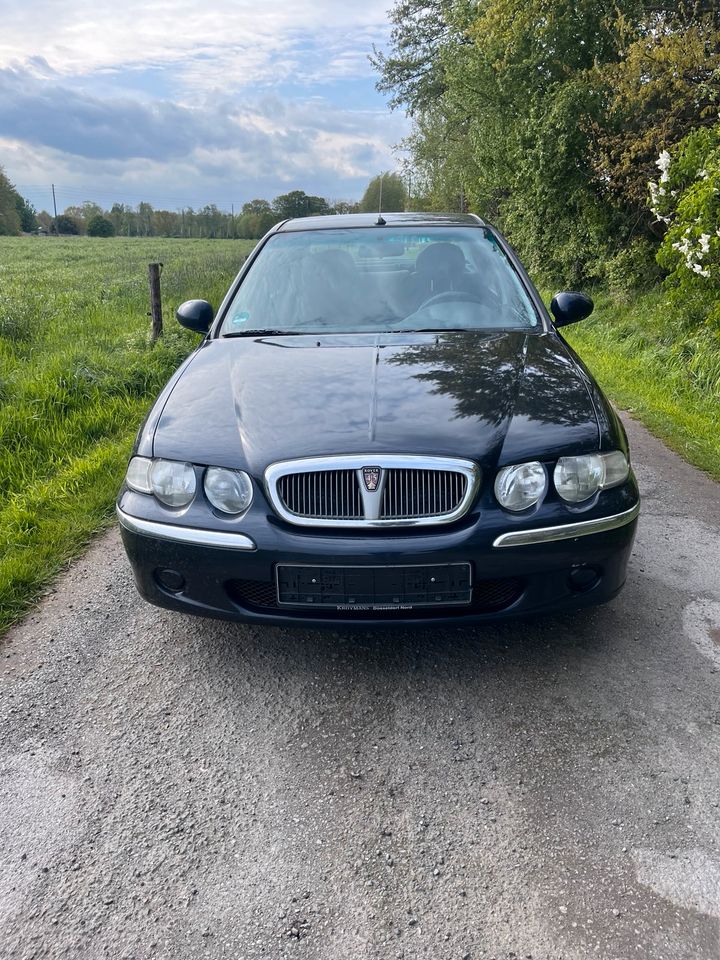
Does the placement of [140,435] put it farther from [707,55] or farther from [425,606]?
[707,55]

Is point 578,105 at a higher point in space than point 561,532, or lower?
higher

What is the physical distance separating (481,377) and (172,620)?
1.62 metres

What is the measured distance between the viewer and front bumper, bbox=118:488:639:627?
240 centimetres

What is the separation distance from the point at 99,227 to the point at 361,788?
328 ft

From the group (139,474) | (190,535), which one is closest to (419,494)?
(190,535)

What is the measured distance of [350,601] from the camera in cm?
244

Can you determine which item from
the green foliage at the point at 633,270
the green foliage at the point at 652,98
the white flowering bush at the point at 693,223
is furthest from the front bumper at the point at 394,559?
the green foliage at the point at 633,270

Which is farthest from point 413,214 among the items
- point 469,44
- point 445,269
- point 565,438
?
point 469,44

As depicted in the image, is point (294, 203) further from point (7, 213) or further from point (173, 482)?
point (173, 482)

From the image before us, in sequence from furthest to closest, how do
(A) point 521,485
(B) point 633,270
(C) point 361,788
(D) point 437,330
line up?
(B) point 633,270 → (D) point 437,330 → (A) point 521,485 → (C) point 361,788

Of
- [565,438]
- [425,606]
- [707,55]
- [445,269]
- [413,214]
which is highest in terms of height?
[707,55]

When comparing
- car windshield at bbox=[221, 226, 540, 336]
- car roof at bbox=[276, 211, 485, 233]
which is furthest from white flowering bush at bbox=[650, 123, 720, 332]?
car windshield at bbox=[221, 226, 540, 336]

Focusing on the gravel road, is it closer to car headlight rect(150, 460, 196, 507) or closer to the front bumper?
the front bumper

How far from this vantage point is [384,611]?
2.50 metres
